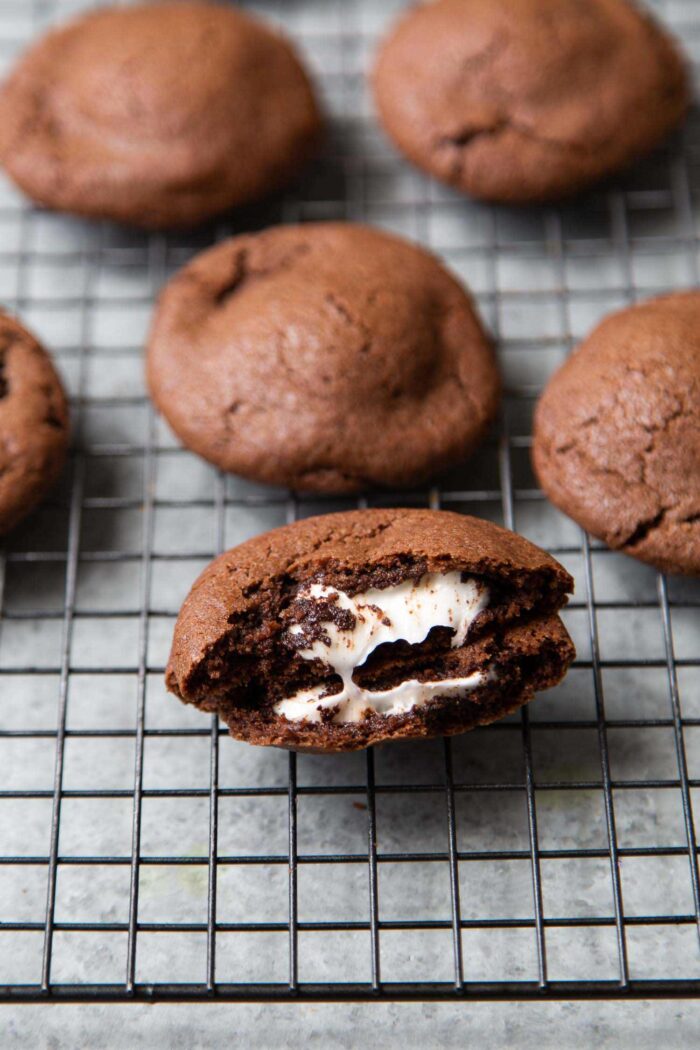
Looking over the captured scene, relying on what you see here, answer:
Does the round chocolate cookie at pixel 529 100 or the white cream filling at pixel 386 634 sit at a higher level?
the round chocolate cookie at pixel 529 100

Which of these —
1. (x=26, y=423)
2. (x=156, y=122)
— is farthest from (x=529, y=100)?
(x=26, y=423)

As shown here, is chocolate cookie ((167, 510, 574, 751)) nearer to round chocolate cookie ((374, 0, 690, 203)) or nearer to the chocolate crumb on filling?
the chocolate crumb on filling

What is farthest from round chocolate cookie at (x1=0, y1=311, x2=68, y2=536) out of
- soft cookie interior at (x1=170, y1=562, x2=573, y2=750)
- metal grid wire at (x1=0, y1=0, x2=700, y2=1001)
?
soft cookie interior at (x1=170, y1=562, x2=573, y2=750)

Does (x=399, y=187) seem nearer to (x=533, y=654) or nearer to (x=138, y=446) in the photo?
(x=138, y=446)

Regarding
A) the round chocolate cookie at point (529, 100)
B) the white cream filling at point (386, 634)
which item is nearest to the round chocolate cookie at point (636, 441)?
the white cream filling at point (386, 634)

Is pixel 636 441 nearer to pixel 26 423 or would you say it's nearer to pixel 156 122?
pixel 26 423

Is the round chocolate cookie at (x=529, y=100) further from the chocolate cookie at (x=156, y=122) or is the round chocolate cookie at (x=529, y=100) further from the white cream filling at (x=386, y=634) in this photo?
the white cream filling at (x=386, y=634)
